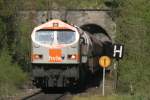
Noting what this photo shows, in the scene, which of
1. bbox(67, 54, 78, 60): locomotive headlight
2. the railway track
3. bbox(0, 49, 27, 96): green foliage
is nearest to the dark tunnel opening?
the railway track

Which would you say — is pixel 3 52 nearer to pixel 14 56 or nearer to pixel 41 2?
pixel 14 56

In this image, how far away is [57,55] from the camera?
93.9ft

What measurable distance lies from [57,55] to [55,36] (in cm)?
105

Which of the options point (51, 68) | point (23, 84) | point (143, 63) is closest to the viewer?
point (143, 63)

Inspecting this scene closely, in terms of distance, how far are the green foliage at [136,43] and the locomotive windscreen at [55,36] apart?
252 centimetres

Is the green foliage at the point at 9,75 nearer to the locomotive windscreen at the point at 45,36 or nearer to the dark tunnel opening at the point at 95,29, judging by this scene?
the locomotive windscreen at the point at 45,36

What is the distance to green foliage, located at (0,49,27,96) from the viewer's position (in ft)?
89.4

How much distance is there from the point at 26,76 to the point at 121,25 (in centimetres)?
712

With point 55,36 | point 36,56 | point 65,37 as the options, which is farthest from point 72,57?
point 36,56

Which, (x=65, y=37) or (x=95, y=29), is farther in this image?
(x=95, y=29)

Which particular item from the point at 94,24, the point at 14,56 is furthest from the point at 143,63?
the point at 94,24

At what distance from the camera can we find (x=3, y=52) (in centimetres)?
3438

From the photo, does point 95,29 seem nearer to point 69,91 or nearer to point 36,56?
point 69,91

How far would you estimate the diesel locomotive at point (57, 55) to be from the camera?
1121 inches
